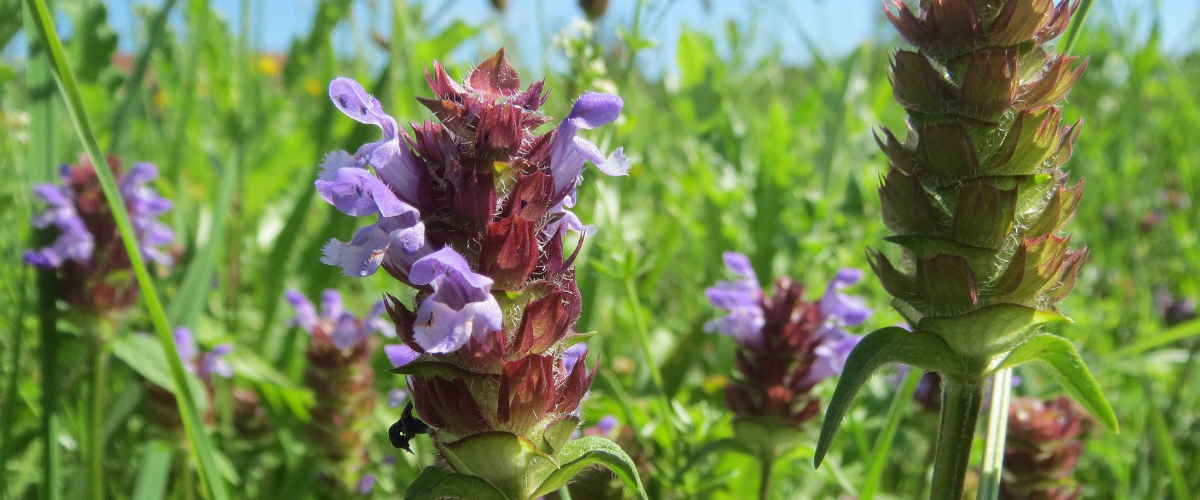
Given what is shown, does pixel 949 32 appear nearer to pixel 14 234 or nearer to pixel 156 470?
pixel 156 470

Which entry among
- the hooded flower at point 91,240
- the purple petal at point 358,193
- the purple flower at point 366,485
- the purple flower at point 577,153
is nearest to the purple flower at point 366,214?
the purple petal at point 358,193

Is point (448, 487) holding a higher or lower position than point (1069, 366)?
lower

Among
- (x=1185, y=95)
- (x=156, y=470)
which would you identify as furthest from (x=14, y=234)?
(x=1185, y=95)

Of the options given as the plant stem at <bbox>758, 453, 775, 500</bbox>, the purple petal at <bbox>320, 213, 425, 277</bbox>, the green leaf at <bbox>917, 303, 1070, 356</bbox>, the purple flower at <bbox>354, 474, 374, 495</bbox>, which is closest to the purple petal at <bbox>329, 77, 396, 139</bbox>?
the purple petal at <bbox>320, 213, 425, 277</bbox>

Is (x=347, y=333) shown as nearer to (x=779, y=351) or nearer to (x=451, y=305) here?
(x=779, y=351)

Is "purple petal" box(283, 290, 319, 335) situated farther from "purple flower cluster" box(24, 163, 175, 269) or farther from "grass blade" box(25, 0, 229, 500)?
"grass blade" box(25, 0, 229, 500)

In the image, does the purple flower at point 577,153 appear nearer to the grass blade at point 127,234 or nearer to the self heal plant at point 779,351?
the grass blade at point 127,234

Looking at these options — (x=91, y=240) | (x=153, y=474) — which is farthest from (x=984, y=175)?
(x=91, y=240)
